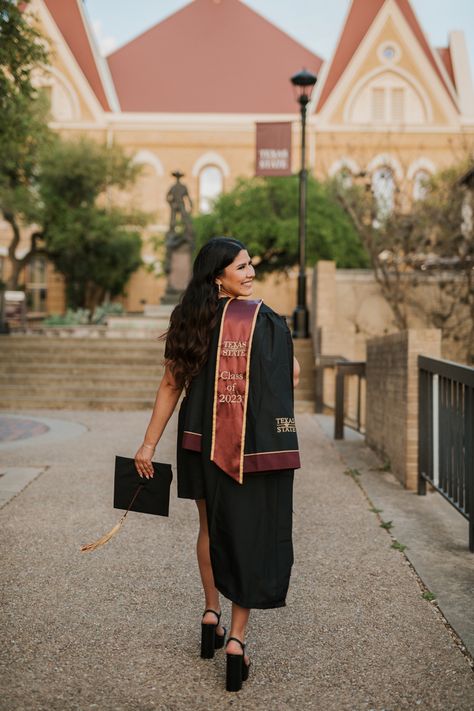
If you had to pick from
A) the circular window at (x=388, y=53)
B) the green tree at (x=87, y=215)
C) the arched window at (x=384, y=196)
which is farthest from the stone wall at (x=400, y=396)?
the circular window at (x=388, y=53)

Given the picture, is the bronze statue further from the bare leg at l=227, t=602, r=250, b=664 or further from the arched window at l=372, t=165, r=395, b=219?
the bare leg at l=227, t=602, r=250, b=664

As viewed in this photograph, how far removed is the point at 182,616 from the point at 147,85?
3943 cm

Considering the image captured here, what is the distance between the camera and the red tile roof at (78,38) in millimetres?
38125

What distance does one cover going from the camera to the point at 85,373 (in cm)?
1508

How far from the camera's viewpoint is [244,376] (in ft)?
10.2

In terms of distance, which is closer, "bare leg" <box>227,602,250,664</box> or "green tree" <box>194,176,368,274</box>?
"bare leg" <box>227,602,250,664</box>

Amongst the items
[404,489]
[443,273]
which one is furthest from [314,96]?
[404,489]

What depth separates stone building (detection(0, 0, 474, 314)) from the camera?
36.9 meters

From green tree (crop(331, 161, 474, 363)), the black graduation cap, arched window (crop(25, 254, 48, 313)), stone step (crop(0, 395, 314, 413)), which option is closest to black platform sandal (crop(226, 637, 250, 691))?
the black graduation cap

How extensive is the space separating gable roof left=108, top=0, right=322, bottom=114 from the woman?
37.5 m

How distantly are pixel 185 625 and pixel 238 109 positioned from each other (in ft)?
124

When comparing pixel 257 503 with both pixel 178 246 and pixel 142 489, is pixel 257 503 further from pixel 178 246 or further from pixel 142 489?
pixel 178 246

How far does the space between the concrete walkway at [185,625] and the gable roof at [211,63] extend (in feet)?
117

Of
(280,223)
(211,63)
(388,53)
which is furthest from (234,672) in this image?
(211,63)
